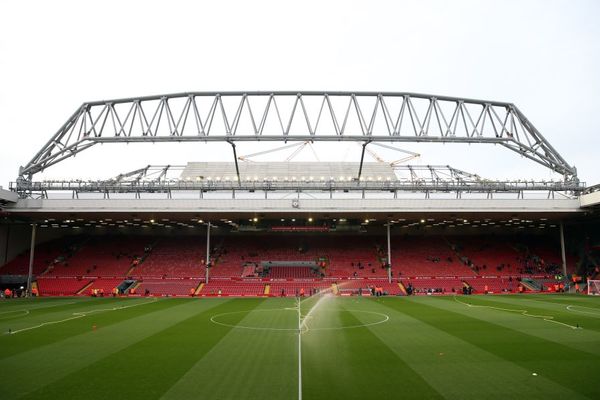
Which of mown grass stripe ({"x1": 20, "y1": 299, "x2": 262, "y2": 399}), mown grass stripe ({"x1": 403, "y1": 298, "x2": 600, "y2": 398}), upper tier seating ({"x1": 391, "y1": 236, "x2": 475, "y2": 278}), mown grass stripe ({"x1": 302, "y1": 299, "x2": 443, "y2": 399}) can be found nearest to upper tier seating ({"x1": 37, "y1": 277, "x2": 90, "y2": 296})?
mown grass stripe ({"x1": 20, "y1": 299, "x2": 262, "y2": 399})

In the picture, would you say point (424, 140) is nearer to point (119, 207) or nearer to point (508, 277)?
point (508, 277)

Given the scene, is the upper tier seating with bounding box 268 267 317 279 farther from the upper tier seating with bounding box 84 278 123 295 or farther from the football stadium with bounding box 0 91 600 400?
the upper tier seating with bounding box 84 278 123 295

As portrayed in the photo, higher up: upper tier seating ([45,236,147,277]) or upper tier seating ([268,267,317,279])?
upper tier seating ([45,236,147,277])

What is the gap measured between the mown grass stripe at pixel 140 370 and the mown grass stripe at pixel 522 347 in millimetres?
Result: 10962

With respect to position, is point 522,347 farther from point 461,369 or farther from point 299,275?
point 299,275

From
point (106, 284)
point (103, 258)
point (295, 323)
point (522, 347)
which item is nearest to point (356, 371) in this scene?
point (522, 347)

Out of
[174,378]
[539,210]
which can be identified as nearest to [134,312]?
[174,378]

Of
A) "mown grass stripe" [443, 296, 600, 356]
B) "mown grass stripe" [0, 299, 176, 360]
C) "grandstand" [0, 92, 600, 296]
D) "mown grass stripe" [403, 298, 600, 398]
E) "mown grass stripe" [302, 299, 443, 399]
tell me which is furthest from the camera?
"grandstand" [0, 92, 600, 296]

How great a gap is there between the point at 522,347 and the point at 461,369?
4667 millimetres

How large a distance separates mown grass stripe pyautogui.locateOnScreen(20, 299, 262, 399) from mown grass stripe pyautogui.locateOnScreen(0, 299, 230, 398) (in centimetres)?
52

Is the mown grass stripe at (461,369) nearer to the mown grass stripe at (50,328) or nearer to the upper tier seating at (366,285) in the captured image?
the mown grass stripe at (50,328)

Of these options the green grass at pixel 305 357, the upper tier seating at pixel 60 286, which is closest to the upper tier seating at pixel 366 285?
the green grass at pixel 305 357

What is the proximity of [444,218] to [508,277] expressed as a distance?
1079 centimetres

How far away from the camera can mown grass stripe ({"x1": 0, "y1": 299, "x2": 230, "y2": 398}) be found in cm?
1178
